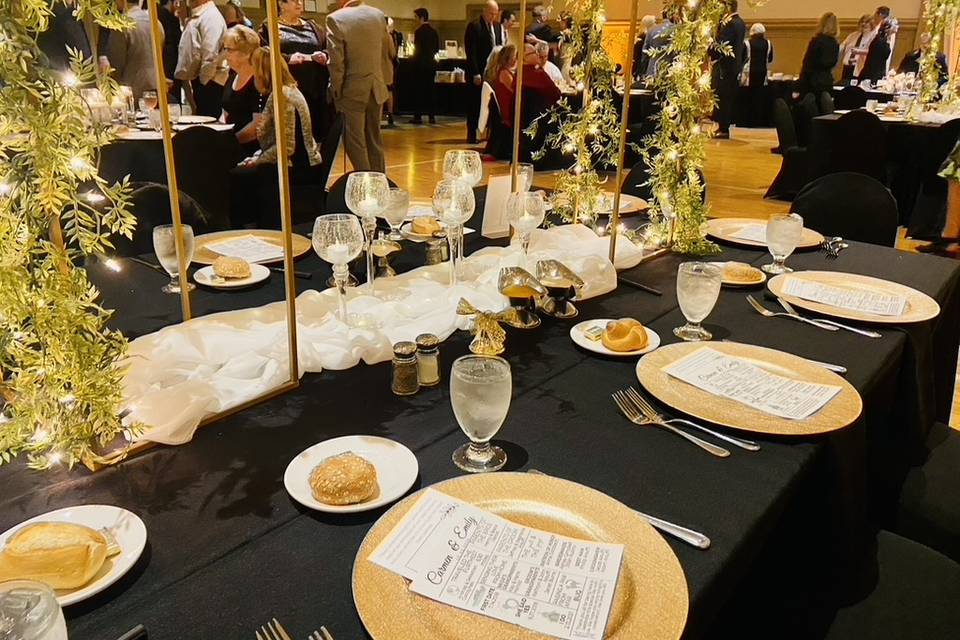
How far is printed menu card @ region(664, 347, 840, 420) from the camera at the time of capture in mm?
1118

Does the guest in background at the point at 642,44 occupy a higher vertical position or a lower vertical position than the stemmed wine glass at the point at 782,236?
higher

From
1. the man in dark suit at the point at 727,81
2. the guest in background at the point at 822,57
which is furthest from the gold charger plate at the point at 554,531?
the man in dark suit at the point at 727,81

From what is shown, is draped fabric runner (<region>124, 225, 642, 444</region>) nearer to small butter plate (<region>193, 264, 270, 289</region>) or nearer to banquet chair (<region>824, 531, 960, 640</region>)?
small butter plate (<region>193, 264, 270, 289</region>)

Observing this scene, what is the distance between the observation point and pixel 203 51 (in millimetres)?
3990

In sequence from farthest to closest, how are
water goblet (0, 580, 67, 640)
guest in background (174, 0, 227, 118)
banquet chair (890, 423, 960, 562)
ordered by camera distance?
guest in background (174, 0, 227, 118) < banquet chair (890, 423, 960, 562) < water goblet (0, 580, 67, 640)

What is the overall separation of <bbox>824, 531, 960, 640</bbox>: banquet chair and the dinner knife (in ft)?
1.46

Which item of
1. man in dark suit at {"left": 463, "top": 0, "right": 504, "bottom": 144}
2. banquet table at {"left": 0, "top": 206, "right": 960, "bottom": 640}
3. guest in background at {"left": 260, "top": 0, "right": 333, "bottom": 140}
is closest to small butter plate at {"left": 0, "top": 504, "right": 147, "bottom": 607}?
banquet table at {"left": 0, "top": 206, "right": 960, "bottom": 640}

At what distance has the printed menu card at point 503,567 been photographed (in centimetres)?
69

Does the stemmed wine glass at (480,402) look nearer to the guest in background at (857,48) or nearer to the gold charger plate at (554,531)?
the gold charger plate at (554,531)

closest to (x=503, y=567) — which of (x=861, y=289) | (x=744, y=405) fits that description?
(x=744, y=405)

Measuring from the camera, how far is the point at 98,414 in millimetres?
882

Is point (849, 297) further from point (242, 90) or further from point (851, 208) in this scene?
point (242, 90)

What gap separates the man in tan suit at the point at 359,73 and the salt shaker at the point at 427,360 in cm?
323

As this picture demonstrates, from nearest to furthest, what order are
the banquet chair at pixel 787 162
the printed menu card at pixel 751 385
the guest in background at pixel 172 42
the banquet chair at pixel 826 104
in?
the printed menu card at pixel 751 385
the guest in background at pixel 172 42
the banquet chair at pixel 787 162
the banquet chair at pixel 826 104
